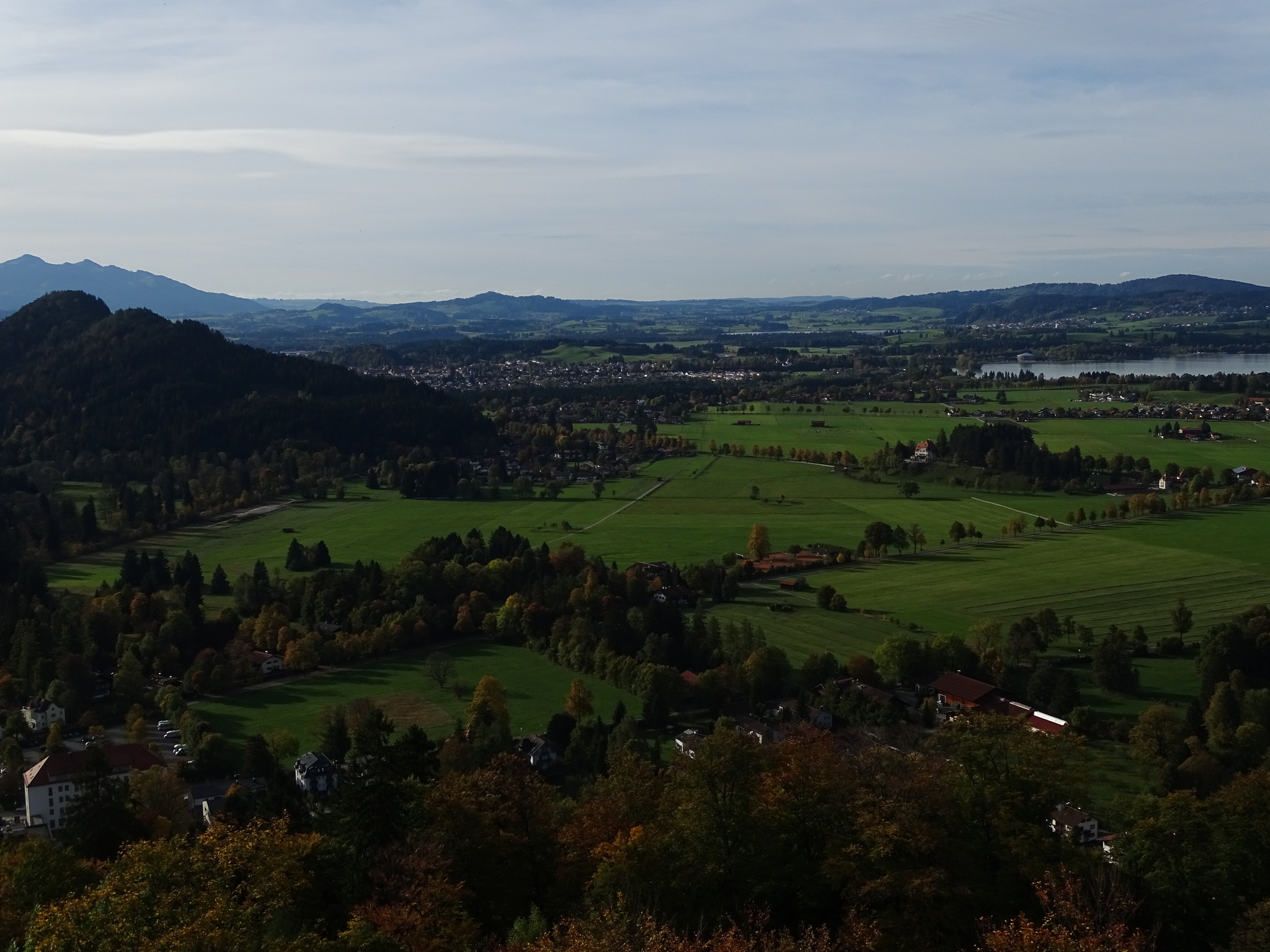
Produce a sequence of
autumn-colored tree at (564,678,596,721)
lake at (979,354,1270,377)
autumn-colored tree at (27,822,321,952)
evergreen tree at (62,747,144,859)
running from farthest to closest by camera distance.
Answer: lake at (979,354,1270,377)
autumn-colored tree at (564,678,596,721)
evergreen tree at (62,747,144,859)
autumn-colored tree at (27,822,321,952)

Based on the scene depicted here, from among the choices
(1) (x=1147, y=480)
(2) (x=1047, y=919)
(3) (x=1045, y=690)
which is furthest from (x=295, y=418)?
(2) (x=1047, y=919)

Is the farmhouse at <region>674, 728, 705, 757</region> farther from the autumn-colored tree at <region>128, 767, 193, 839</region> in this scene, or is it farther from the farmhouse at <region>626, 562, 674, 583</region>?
the farmhouse at <region>626, 562, 674, 583</region>

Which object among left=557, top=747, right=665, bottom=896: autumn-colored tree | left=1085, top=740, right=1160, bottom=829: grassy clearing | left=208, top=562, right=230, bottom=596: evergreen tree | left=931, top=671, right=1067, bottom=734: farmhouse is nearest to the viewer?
left=557, top=747, right=665, bottom=896: autumn-colored tree

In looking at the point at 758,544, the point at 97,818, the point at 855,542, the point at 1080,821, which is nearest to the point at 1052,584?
the point at 855,542

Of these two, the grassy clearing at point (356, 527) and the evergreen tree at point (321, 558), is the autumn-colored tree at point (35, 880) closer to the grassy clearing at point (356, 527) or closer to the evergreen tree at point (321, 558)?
the evergreen tree at point (321, 558)

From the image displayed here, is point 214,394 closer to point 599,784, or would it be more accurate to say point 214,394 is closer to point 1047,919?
point 599,784

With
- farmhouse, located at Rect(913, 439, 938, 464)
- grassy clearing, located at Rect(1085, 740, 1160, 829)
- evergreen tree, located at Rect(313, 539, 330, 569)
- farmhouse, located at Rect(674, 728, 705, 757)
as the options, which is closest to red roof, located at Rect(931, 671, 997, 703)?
grassy clearing, located at Rect(1085, 740, 1160, 829)
